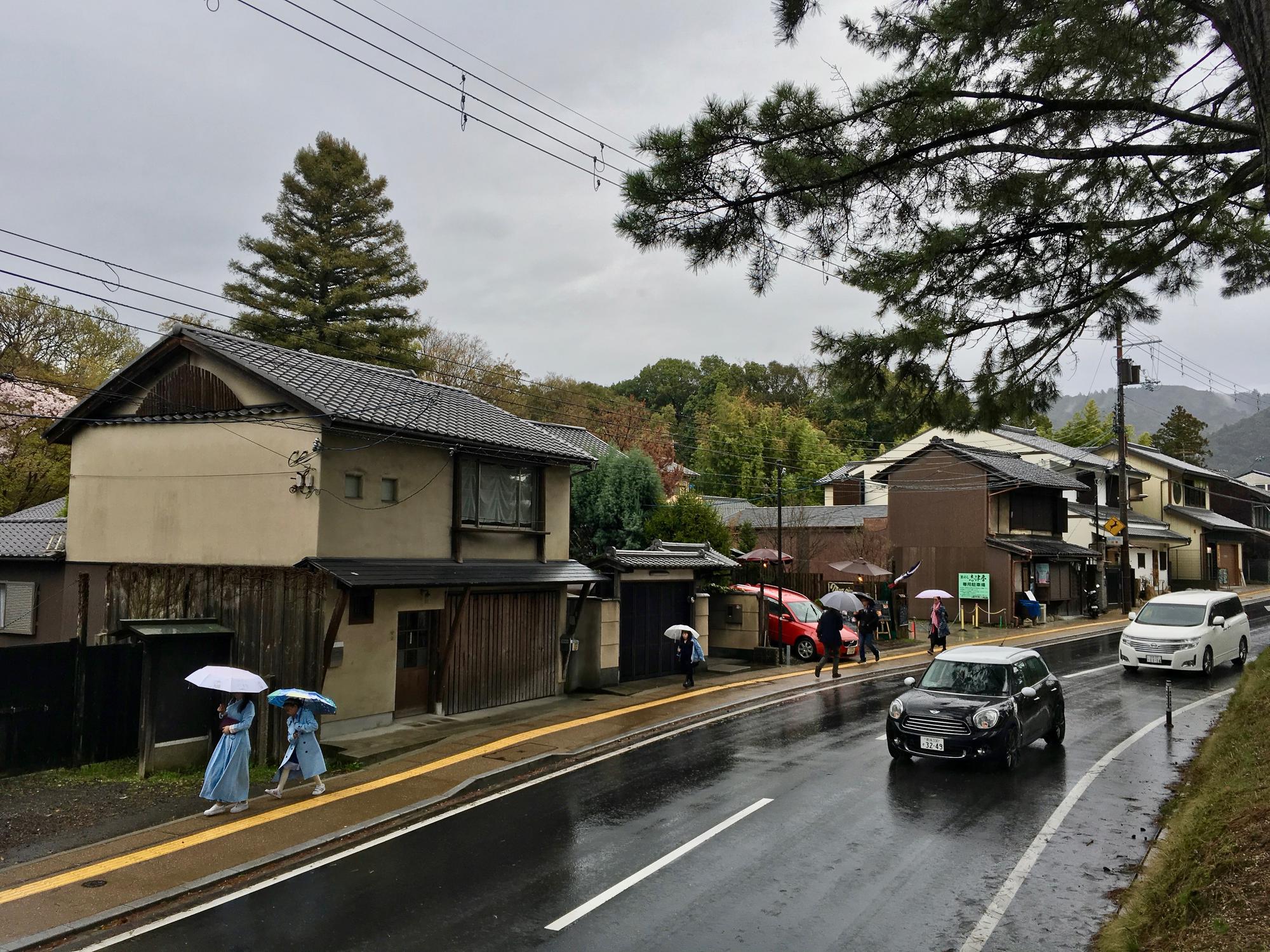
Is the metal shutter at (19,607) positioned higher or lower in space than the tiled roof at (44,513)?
lower

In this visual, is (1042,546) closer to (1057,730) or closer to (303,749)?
(1057,730)

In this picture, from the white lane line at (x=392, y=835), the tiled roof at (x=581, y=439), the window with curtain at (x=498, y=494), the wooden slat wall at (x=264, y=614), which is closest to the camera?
the white lane line at (x=392, y=835)

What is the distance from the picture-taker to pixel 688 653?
21.5 meters

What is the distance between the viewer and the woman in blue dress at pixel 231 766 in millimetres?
11500

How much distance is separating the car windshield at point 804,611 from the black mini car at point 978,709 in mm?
13054

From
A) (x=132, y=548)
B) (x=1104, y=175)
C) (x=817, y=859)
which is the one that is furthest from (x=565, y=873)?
(x=132, y=548)

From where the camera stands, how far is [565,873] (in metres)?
9.15

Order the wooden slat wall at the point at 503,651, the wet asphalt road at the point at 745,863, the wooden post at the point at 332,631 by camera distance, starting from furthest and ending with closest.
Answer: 1. the wooden slat wall at the point at 503,651
2. the wooden post at the point at 332,631
3. the wet asphalt road at the point at 745,863

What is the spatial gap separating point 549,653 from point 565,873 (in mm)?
11434

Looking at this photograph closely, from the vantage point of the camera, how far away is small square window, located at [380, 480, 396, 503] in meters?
17.2

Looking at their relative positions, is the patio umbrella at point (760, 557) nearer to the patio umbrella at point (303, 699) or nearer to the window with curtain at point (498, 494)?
the window with curtain at point (498, 494)

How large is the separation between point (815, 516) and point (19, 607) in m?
36.1

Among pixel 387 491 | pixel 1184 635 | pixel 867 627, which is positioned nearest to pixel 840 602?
pixel 867 627

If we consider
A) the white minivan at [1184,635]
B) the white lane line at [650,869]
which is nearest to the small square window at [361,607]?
the white lane line at [650,869]
